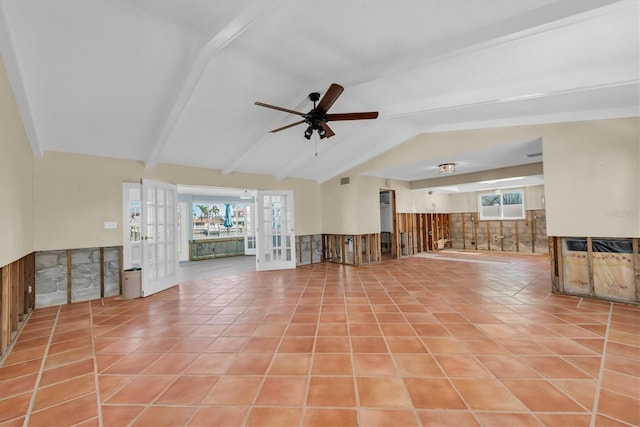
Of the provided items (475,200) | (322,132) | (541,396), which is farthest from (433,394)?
(475,200)

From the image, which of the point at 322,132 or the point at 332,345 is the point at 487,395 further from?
the point at 322,132

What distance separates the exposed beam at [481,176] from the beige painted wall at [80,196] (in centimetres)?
709

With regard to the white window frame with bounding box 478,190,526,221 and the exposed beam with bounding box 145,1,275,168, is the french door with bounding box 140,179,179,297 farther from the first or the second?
the white window frame with bounding box 478,190,526,221

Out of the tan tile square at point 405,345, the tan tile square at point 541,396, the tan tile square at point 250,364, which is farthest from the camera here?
the tan tile square at point 405,345

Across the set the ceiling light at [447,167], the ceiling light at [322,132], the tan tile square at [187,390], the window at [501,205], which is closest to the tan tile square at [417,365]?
the tan tile square at [187,390]

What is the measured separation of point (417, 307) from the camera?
3.61m

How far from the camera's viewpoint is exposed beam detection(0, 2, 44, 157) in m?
2.28

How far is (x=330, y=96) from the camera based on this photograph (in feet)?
9.86

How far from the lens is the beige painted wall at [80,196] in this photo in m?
4.11

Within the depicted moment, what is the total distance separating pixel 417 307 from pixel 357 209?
12.0 feet

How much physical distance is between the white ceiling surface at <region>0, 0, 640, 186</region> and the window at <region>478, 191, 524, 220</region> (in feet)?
20.4

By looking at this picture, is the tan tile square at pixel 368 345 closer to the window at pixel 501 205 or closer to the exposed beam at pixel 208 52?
the exposed beam at pixel 208 52

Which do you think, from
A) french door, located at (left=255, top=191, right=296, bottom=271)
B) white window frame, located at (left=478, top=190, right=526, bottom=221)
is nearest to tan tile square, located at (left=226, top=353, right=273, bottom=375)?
french door, located at (left=255, top=191, right=296, bottom=271)

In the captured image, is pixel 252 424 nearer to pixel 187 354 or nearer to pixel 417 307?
pixel 187 354
